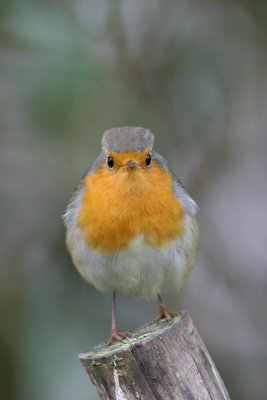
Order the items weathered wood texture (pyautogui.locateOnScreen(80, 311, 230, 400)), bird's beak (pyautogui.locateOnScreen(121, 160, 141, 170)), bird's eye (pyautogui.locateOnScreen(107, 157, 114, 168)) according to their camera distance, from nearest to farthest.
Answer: weathered wood texture (pyautogui.locateOnScreen(80, 311, 230, 400))
bird's beak (pyautogui.locateOnScreen(121, 160, 141, 170))
bird's eye (pyautogui.locateOnScreen(107, 157, 114, 168))

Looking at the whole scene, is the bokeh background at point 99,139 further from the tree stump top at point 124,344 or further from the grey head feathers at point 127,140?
the tree stump top at point 124,344

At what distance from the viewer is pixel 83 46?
176 inches

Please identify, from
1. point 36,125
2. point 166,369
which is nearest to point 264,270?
Answer: point 36,125

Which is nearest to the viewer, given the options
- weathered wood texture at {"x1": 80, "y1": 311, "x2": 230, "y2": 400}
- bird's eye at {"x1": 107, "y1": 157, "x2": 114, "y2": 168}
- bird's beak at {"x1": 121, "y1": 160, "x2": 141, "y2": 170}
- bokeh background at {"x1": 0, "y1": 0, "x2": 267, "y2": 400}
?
weathered wood texture at {"x1": 80, "y1": 311, "x2": 230, "y2": 400}

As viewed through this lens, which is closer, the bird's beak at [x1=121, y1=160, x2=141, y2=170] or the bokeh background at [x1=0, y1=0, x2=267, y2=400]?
the bird's beak at [x1=121, y1=160, x2=141, y2=170]

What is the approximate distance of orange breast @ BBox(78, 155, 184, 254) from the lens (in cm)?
347

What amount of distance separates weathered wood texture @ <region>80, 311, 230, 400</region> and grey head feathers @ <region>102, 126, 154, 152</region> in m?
1.07

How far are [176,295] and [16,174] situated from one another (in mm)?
1478

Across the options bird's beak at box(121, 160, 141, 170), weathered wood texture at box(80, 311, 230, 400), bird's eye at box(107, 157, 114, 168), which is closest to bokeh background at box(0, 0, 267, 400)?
bird's eye at box(107, 157, 114, 168)

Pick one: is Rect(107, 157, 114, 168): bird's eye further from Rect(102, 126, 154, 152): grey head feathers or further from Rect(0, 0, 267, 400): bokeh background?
Rect(0, 0, 267, 400): bokeh background

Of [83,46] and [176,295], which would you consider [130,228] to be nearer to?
[83,46]

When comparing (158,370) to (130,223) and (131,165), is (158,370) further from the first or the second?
(131,165)

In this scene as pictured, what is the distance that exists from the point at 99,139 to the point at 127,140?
3.78 ft

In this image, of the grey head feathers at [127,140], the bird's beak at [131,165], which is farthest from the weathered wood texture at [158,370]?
the grey head feathers at [127,140]
